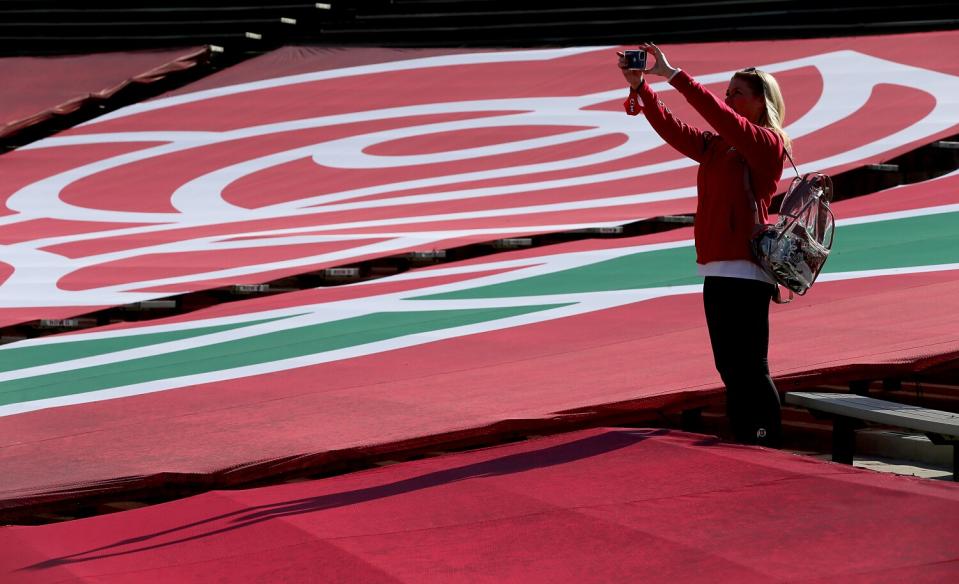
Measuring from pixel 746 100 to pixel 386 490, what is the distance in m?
1.33

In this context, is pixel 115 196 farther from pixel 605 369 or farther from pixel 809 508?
pixel 809 508

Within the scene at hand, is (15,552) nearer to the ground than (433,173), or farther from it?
nearer to the ground

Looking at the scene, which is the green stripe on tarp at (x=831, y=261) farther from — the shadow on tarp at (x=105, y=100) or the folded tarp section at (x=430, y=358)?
the shadow on tarp at (x=105, y=100)

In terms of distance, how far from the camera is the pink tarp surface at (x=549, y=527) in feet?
8.64

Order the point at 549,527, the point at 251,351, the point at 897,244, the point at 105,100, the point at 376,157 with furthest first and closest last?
the point at 105,100, the point at 376,157, the point at 897,244, the point at 251,351, the point at 549,527

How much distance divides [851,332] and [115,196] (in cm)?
778

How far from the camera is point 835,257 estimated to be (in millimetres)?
6207

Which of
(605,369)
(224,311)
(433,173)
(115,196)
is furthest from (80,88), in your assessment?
(605,369)

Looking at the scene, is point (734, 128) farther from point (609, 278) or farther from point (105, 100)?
point (105, 100)

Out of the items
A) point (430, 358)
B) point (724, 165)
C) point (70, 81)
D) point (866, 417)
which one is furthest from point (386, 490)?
point (70, 81)

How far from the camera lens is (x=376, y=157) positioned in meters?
11.4

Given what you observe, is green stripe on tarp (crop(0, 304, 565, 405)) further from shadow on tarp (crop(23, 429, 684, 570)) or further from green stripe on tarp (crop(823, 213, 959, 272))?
shadow on tarp (crop(23, 429, 684, 570))

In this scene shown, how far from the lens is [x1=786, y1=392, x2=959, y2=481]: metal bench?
359cm

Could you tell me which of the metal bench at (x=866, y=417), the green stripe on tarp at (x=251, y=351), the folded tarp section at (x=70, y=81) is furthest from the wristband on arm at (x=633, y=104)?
the folded tarp section at (x=70, y=81)
